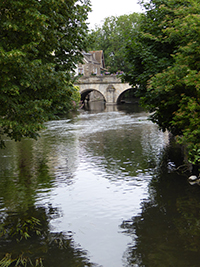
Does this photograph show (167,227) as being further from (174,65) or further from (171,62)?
(171,62)

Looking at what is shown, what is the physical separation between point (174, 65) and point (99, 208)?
5856 millimetres

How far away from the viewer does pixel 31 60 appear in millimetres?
9547

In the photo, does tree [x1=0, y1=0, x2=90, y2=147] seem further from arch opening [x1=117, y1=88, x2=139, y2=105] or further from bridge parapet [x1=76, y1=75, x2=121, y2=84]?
bridge parapet [x1=76, y1=75, x2=121, y2=84]

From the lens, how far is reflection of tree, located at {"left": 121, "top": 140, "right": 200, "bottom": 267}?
7.66 m

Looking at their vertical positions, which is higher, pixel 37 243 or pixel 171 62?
pixel 171 62

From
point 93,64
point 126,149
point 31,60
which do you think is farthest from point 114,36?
point 31,60

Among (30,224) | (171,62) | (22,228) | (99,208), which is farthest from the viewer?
(171,62)

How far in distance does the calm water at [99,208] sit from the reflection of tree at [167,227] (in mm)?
22

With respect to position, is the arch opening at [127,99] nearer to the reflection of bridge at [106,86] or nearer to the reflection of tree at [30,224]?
the reflection of bridge at [106,86]

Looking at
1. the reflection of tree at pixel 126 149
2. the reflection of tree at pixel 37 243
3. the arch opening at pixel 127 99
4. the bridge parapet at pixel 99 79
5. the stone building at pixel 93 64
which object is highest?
the stone building at pixel 93 64

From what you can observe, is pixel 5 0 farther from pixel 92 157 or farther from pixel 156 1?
pixel 92 157

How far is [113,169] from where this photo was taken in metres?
15.4

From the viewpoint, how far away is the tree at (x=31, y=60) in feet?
28.2

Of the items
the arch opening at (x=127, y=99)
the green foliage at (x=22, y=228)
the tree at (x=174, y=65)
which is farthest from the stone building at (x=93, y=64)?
the green foliage at (x=22, y=228)
